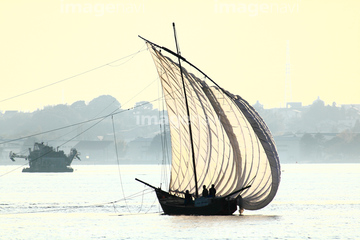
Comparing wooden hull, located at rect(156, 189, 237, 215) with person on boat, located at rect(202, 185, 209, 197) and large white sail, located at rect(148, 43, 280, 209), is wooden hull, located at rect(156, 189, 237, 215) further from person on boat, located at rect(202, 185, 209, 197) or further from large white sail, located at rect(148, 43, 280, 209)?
large white sail, located at rect(148, 43, 280, 209)

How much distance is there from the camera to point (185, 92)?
5609 centimetres

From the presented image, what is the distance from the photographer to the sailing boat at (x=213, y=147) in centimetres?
5516

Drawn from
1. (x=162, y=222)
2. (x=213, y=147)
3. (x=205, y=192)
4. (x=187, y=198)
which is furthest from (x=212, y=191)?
(x=162, y=222)

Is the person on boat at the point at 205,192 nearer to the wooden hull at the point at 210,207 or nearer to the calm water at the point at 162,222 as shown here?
the wooden hull at the point at 210,207

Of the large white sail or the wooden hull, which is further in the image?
the wooden hull

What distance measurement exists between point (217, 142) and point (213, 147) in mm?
647

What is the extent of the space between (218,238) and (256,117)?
10.1 meters

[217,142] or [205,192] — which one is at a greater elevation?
[217,142]

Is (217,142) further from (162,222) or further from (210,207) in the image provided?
(162,222)

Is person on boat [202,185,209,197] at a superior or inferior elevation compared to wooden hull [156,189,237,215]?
superior

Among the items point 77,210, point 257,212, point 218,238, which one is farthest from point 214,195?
point 77,210

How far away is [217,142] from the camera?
57594mm

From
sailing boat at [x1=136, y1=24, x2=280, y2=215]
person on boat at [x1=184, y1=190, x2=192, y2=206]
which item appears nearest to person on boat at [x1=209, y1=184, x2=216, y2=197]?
sailing boat at [x1=136, y1=24, x2=280, y2=215]

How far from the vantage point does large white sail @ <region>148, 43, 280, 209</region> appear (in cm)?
5512
